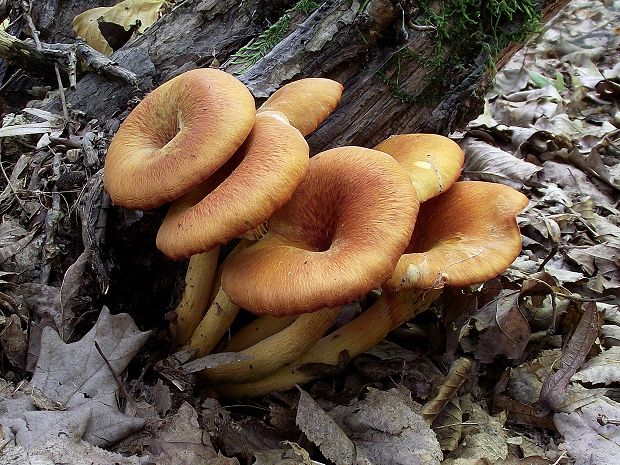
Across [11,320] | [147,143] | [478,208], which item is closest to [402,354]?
[478,208]

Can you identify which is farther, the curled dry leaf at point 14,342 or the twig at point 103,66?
the twig at point 103,66

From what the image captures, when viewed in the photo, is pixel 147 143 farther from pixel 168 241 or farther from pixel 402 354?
pixel 402 354

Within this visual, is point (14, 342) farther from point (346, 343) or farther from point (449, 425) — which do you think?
point (449, 425)

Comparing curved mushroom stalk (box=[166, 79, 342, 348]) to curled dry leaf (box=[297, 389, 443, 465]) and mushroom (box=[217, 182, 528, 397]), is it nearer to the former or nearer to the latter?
mushroom (box=[217, 182, 528, 397])

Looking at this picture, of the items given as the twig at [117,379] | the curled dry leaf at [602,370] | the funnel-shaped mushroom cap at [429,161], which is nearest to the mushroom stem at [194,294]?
the twig at [117,379]

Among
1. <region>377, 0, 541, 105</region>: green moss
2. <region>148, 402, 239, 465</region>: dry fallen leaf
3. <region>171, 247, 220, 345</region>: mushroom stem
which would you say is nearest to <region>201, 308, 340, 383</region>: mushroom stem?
<region>171, 247, 220, 345</region>: mushroom stem

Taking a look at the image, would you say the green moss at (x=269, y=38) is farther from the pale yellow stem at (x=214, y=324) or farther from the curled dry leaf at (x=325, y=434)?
the curled dry leaf at (x=325, y=434)

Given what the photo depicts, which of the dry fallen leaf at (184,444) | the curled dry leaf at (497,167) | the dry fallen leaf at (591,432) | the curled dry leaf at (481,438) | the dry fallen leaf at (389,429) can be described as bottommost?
the curled dry leaf at (497,167)
